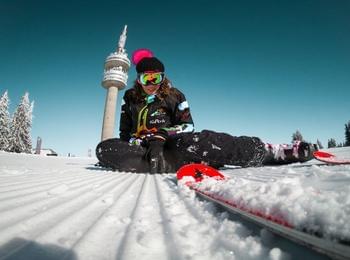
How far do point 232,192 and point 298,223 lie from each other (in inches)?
14.3

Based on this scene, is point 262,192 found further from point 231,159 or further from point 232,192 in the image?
point 231,159

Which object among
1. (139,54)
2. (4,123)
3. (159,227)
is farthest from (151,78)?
(4,123)

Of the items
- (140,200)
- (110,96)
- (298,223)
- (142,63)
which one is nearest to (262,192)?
(298,223)

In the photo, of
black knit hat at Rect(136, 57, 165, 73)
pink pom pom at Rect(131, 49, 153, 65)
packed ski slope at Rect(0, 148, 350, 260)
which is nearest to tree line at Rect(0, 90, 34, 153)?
pink pom pom at Rect(131, 49, 153, 65)

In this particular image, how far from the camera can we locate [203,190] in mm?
1037

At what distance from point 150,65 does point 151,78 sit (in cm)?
29

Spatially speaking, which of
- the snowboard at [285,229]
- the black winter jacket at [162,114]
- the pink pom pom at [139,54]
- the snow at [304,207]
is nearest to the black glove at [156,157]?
the black winter jacket at [162,114]

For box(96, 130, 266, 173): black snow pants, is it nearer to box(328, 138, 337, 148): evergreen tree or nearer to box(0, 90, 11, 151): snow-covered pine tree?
box(0, 90, 11, 151): snow-covered pine tree

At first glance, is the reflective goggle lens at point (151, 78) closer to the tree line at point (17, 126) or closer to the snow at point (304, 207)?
the snow at point (304, 207)

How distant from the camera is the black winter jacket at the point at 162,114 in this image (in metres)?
3.27

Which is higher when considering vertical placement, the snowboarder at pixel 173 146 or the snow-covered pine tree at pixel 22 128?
the snow-covered pine tree at pixel 22 128

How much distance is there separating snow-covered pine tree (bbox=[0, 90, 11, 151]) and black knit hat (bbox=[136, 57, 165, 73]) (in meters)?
23.4

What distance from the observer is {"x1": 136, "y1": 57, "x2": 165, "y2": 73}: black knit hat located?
376cm

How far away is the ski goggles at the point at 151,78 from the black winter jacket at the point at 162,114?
26 centimetres
